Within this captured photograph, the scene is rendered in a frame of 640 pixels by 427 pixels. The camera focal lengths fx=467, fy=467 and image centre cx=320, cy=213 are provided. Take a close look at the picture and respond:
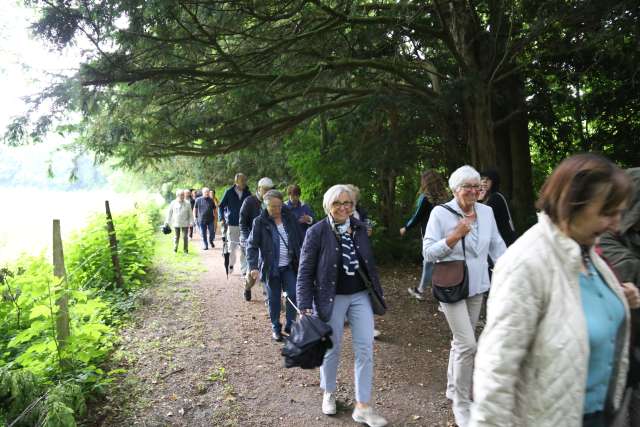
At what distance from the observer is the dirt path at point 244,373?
4.26 meters

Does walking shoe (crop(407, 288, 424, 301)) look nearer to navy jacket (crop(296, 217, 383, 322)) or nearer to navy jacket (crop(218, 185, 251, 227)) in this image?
navy jacket (crop(218, 185, 251, 227))

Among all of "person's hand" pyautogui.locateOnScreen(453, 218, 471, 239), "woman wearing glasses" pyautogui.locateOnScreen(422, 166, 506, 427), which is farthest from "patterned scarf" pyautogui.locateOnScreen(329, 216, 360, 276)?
"person's hand" pyautogui.locateOnScreen(453, 218, 471, 239)

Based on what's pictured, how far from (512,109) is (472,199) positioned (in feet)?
22.0

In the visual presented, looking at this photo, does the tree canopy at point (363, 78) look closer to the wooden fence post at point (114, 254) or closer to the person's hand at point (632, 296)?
the wooden fence post at point (114, 254)

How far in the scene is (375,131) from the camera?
10.1 metres

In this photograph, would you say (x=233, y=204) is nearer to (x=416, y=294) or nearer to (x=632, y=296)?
(x=416, y=294)

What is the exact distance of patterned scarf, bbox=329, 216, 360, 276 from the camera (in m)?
3.83

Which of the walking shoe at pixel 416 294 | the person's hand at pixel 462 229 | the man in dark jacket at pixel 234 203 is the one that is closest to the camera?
the person's hand at pixel 462 229

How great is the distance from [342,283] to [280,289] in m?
2.36

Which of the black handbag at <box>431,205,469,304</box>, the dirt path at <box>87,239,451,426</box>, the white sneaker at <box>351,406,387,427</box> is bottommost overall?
the dirt path at <box>87,239,451,426</box>

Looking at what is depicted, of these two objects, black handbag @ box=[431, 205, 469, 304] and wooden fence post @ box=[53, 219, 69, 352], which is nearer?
black handbag @ box=[431, 205, 469, 304]

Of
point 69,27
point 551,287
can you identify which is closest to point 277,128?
point 69,27

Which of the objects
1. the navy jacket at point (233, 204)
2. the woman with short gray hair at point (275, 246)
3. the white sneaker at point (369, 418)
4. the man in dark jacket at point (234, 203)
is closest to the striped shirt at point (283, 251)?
the woman with short gray hair at point (275, 246)

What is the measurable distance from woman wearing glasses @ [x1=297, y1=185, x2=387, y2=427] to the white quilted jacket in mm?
2128
